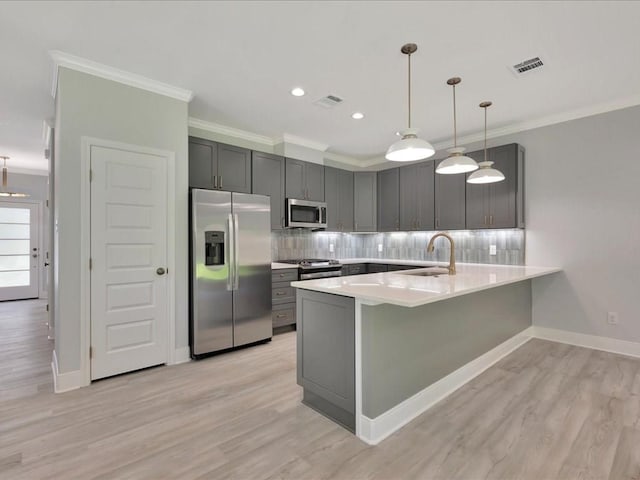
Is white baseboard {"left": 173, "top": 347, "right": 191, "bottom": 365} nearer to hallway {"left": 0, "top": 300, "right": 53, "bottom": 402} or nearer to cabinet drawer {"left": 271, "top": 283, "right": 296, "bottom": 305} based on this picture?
hallway {"left": 0, "top": 300, "right": 53, "bottom": 402}

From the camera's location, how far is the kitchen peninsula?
80.1 inches

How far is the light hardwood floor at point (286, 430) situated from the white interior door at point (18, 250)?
16.5 feet

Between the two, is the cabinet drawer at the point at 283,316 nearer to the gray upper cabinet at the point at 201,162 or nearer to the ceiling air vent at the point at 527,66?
the gray upper cabinet at the point at 201,162

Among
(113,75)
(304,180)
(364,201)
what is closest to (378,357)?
(113,75)

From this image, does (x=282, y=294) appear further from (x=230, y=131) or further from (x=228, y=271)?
(x=230, y=131)

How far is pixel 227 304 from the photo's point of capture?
3592 mm

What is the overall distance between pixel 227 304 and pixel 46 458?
1882mm

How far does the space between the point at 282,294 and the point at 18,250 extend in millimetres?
6487

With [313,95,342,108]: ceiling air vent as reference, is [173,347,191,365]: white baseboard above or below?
below

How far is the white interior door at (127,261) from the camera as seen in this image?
9.38 feet

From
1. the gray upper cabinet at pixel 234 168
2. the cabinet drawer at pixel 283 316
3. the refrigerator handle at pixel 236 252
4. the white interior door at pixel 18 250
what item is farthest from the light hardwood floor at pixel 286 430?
the white interior door at pixel 18 250

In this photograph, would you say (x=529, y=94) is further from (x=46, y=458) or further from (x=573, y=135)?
(x=46, y=458)

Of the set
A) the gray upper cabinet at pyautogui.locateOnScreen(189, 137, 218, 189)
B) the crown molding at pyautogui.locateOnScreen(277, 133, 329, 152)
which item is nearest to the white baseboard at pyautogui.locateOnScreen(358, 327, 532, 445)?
the gray upper cabinet at pyautogui.locateOnScreen(189, 137, 218, 189)

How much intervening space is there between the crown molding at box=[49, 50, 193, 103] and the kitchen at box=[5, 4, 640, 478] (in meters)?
0.03
